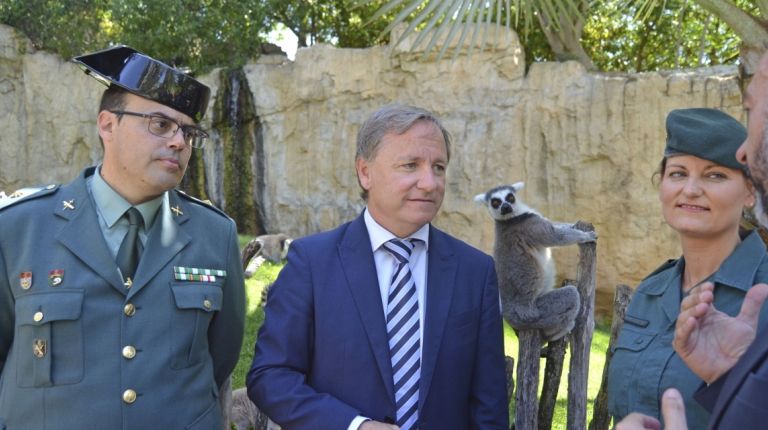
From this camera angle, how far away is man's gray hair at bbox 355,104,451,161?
8.45 feet

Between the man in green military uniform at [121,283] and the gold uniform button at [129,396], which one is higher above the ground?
the man in green military uniform at [121,283]

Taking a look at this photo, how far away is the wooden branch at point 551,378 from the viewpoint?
12.8ft

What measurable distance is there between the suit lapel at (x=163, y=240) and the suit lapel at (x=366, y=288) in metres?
0.59

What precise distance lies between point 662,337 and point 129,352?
179 centimetres

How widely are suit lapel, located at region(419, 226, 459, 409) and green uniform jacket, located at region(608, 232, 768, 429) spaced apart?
643mm

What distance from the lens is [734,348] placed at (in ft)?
6.07

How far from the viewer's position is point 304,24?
50.8 feet

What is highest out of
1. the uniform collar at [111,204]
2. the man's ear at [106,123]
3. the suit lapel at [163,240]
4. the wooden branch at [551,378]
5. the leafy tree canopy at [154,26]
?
the leafy tree canopy at [154,26]

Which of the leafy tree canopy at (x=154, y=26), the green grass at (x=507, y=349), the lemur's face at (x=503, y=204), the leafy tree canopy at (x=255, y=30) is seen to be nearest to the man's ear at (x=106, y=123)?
the lemur's face at (x=503, y=204)

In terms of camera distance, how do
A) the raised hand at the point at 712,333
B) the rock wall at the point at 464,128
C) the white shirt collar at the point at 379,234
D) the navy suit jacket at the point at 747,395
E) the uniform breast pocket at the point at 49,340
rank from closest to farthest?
the navy suit jacket at the point at 747,395 → the raised hand at the point at 712,333 → the uniform breast pocket at the point at 49,340 → the white shirt collar at the point at 379,234 → the rock wall at the point at 464,128

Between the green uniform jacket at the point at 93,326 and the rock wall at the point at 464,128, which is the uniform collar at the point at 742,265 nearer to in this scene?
the green uniform jacket at the point at 93,326

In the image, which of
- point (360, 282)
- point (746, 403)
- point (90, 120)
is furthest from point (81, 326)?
point (90, 120)

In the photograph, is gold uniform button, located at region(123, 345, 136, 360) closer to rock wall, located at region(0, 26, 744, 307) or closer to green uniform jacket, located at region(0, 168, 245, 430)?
green uniform jacket, located at region(0, 168, 245, 430)

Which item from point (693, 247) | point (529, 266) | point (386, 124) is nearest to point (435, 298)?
point (386, 124)
